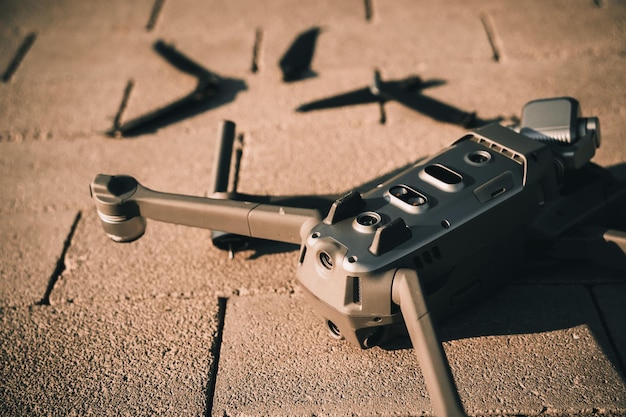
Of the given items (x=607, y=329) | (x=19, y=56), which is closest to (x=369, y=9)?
(x=19, y=56)

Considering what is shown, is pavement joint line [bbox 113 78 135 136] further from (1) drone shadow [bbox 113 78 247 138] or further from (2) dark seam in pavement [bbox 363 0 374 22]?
(2) dark seam in pavement [bbox 363 0 374 22]

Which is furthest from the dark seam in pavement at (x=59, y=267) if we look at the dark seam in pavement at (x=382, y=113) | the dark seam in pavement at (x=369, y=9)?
the dark seam in pavement at (x=369, y=9)

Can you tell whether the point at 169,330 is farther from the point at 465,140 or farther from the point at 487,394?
the point at 465,140

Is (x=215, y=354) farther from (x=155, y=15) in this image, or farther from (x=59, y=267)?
(x=155, y=15)

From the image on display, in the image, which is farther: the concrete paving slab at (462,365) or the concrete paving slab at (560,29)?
the concrete paving slab at (560,29)

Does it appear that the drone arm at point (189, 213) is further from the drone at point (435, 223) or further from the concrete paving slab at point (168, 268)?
the concrete paving slab at point (168, 268)

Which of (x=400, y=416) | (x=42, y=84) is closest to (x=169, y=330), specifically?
(x=400, y=416)

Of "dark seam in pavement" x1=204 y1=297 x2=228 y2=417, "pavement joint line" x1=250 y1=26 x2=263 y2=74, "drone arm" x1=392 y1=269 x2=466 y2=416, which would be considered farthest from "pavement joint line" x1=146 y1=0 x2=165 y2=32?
"drone arm" x1=392 y1=269 x2=466 y2=416
